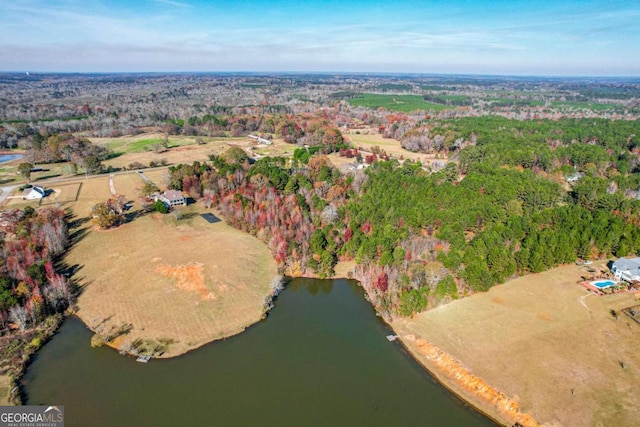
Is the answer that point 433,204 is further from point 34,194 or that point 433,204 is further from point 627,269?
point 34,194

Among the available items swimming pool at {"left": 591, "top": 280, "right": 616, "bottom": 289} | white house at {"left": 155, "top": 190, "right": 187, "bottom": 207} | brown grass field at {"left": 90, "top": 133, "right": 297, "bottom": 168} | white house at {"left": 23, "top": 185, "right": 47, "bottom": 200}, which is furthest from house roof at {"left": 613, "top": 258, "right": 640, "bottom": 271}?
white house at {"left": 23, "top": 185, "right": 47, "bottom": 200}

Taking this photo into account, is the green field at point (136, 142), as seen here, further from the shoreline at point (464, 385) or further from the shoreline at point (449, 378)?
the shoreline at point (464, 385)

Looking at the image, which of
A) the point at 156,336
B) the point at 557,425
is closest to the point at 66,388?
the point at 156,336

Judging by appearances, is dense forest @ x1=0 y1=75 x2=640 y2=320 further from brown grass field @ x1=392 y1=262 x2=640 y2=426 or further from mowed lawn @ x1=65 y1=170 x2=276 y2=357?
mowed lawn @ x1=65 y1=170 x2=276 y2=357

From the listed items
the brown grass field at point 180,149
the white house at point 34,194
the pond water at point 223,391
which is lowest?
the pond water at point 223,391

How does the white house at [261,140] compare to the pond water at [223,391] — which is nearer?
the pond water at [223,391]

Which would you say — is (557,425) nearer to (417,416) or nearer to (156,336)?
(417,416)

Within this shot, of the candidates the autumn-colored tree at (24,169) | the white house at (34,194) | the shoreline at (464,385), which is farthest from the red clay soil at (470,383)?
the autumn-colored tree at (24,169)
